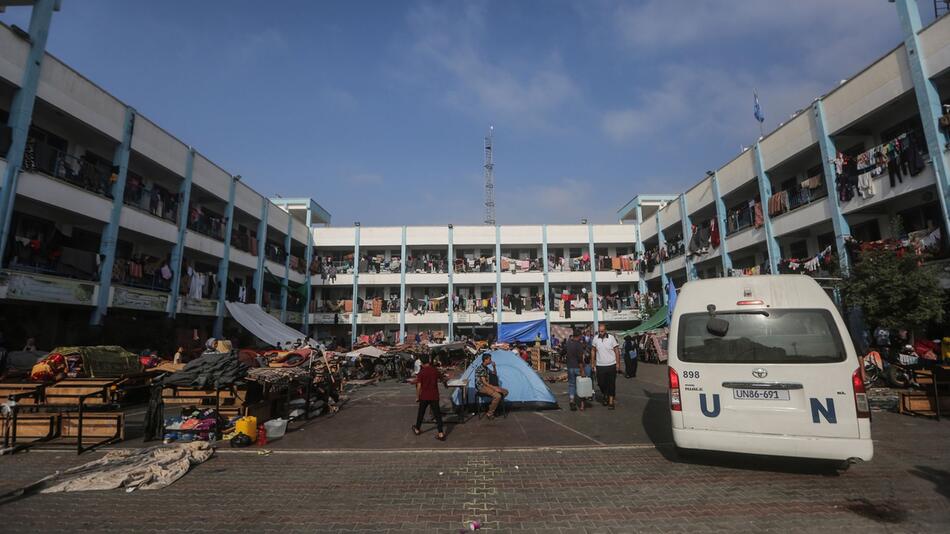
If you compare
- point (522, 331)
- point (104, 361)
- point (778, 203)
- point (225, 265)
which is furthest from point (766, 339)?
point (225, 265)

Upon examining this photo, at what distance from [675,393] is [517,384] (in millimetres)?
5463

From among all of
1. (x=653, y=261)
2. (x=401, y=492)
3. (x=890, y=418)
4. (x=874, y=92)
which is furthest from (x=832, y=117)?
(x=401, y=492)

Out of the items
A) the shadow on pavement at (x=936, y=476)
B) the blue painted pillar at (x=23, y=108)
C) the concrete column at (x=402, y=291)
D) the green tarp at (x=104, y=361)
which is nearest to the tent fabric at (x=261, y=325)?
the green tarp at (x=104, y=361)

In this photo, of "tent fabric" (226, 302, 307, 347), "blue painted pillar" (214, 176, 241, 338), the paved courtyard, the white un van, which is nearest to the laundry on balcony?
the paved courtyard

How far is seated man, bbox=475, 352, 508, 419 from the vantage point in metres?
9.66

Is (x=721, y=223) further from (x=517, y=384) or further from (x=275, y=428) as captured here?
(x=275, y=428)

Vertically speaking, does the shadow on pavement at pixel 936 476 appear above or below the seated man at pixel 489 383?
below

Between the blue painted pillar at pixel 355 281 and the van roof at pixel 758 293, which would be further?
the blue painted pillar at pixel 355 281

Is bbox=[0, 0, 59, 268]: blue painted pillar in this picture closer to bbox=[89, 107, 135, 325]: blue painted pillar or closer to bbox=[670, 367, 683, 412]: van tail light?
bbox=[89, 107, 135, 325]: blue painted pillar

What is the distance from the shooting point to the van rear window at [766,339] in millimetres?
5078

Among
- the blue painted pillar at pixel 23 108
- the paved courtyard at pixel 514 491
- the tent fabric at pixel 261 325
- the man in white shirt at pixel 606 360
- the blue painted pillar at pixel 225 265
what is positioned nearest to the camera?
the paved courtyard at pixel 514 491

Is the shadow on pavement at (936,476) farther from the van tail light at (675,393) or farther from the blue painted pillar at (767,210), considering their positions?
the blue painted pillar at (767,210)

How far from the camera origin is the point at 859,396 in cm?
477

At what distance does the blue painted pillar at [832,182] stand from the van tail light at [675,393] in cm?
1578
